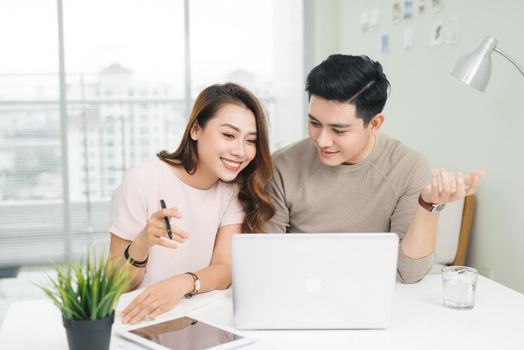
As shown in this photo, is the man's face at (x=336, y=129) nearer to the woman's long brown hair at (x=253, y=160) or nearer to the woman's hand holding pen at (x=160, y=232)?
the woman's long brown hair at (x=253, y=160)

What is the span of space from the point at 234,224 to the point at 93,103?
2.65m

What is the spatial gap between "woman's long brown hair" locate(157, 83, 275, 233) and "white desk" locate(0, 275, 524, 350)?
35cm

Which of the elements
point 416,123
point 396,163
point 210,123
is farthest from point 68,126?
point 396,163

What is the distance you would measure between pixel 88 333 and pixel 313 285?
45 centimetres

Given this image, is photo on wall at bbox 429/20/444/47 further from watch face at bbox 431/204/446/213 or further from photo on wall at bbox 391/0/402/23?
watch face at bbox 431/204/446/213

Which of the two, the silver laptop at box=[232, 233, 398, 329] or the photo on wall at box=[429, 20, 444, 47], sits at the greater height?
the photo on wall at box=[429, 20, 444, 47]

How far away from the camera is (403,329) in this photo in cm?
126

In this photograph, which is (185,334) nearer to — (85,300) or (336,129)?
(85,300)

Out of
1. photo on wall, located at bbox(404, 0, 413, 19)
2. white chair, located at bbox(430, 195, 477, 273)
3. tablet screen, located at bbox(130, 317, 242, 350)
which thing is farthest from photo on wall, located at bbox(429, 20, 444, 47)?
tablet screen, located at bbox(130, 317, 242, 350)

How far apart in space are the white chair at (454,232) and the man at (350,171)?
0.85 metres

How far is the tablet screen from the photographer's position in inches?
44.3

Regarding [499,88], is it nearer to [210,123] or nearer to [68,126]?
[210,123]

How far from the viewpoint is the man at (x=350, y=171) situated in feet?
5.33

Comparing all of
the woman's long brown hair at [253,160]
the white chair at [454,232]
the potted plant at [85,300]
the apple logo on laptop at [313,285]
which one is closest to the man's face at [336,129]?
the woman's long brown hair at [253,160]
